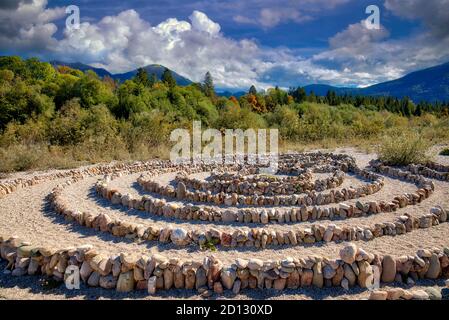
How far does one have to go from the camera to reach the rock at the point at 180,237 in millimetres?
5648

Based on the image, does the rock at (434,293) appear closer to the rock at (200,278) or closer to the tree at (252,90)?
the rock at (200,278)

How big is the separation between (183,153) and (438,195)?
1179cm

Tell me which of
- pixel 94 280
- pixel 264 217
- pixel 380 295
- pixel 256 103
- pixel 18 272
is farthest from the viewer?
pixel 256 103

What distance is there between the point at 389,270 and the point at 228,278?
202cm

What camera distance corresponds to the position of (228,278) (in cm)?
430

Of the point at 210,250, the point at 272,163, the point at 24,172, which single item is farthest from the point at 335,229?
the point at 24,172

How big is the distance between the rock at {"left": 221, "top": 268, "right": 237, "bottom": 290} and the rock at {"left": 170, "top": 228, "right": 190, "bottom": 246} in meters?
1.44

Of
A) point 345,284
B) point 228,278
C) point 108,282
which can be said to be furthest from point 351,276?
point 108,282

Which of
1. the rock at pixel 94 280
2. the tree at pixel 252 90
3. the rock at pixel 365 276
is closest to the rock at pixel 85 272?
the rock at pixel 94 280

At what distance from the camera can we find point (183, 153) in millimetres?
17812

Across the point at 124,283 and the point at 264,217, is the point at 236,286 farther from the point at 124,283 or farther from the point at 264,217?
the point at 264,217

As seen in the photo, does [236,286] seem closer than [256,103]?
Yes
